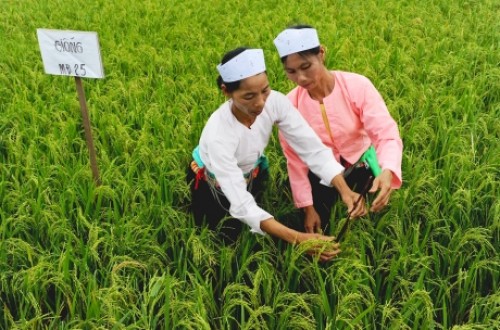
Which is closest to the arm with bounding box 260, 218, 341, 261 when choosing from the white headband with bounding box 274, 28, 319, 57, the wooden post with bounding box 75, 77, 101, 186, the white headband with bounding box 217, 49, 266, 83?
the white headband with bounding box 217, 49, 266, 83

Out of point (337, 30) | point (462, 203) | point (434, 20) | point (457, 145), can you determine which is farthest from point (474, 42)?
point (462, 203)

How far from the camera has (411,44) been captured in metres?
4.37

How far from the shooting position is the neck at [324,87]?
6.60 feet

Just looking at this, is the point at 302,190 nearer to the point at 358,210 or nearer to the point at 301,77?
the point at 358,210

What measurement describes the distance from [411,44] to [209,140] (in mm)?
3182

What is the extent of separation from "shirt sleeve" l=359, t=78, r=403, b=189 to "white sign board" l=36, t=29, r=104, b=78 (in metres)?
1.19

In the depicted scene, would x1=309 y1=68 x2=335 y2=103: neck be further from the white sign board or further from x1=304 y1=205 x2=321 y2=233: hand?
the white sign board

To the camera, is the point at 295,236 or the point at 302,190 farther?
the point at 302,190

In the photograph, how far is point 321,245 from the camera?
1812mm

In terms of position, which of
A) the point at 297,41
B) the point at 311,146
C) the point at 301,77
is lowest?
the point at 311,146

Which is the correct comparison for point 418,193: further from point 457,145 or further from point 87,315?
point 87,315

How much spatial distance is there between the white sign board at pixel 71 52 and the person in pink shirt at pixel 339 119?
85 centimetres

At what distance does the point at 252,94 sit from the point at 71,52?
3.21 ft

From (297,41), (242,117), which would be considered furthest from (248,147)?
(297,41)
